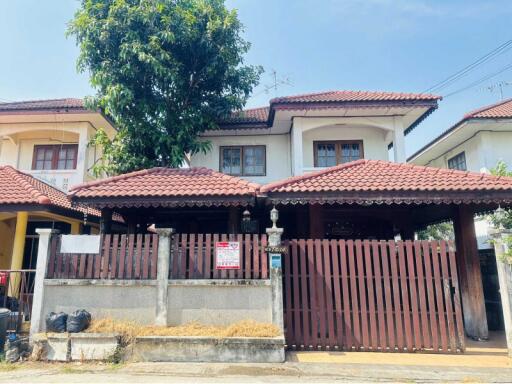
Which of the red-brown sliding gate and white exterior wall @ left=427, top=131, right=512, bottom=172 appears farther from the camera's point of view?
white exterior wall @ left=427, top=131, right=512, bottom=172

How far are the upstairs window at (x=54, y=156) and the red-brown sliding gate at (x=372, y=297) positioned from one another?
33.4ft

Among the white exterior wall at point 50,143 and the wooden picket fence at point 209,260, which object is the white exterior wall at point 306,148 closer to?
the white exterior wall at point 50,143

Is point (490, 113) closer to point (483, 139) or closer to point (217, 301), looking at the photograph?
point (483, 139)

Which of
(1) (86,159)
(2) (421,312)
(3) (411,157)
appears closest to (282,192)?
(2) (421,312)

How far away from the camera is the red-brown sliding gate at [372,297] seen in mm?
6242

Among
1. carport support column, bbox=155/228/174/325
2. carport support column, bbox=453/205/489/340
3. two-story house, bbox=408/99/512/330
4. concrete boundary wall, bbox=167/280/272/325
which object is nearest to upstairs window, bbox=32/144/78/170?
carport support column, bbox=155/228/174/325

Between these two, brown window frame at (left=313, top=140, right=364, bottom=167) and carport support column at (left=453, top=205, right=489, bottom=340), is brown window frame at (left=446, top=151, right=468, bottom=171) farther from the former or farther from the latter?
carport support column at (left=453, top=205, right=489, bottom=340)

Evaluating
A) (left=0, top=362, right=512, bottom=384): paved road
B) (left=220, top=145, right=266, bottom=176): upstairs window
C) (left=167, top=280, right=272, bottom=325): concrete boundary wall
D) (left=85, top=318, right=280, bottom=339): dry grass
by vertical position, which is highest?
(left=220, top=145, right=266, bottom=176): upstairs window

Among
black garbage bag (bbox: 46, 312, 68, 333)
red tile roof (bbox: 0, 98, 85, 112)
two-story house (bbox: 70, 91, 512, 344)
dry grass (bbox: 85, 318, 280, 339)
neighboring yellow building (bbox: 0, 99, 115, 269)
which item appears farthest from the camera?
red tile roof (bbox: 0, 98, 85, 112)

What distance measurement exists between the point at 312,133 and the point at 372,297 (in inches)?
282

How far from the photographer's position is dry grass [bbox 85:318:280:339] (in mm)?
5871

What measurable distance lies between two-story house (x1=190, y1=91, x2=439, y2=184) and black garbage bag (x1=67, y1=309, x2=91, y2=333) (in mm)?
7011

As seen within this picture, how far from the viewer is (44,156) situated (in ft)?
42.4

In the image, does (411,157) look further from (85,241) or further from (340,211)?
(85,241)
